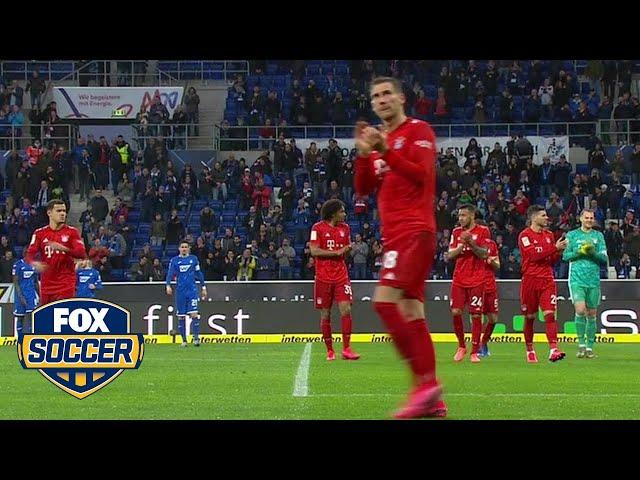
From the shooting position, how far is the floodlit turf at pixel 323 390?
9930mm

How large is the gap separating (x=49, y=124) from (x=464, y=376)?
2184 cm

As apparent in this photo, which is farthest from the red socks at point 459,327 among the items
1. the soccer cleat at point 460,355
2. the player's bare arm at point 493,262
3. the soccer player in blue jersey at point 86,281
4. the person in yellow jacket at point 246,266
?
the person in yellow jacket at point 246,266

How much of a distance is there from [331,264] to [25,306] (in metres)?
9.63

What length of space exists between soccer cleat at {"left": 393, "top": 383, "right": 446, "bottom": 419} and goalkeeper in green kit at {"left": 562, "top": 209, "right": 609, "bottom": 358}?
9960 millimetres

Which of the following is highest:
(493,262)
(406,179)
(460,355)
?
(406,179)

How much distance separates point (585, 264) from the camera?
17.3 meters

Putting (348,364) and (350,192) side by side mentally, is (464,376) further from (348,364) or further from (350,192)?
(350,192)

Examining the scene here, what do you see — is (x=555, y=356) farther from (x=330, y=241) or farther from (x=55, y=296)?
(x=55, y=296)

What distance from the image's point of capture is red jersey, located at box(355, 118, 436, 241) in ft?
24.2

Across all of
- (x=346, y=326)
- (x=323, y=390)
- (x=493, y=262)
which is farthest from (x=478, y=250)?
(x=323, y=390)

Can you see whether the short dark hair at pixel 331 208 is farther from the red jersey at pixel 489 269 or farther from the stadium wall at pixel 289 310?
the stadium wall at pixel 289 310

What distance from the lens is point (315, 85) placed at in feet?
115

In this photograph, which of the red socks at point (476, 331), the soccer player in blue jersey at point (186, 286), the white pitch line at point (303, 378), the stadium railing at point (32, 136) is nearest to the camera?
the white pitch line at point (303, 378)

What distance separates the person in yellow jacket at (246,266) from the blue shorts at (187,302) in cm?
453
